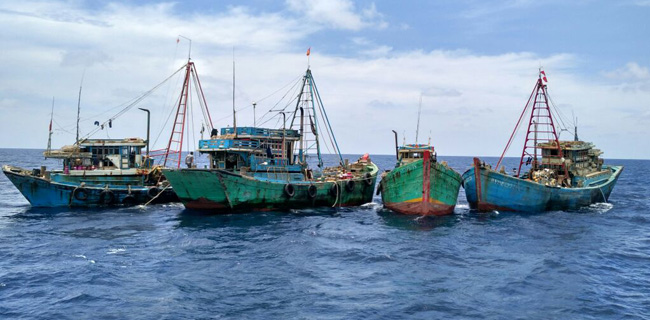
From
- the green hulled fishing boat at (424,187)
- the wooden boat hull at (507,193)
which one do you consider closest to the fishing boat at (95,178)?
the green hulled fishing boat at (424,187)

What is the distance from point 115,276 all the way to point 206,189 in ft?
44.4

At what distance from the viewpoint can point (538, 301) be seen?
55.7ft

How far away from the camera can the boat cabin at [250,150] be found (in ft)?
115

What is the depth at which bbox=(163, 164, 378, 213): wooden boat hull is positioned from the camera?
104 feet

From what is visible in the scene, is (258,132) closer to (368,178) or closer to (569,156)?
(368,178)

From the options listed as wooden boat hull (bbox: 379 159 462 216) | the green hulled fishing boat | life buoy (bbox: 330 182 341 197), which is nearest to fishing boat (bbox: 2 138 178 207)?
life buoy (bbox: 330 182 341 197)

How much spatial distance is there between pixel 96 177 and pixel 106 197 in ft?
6.92

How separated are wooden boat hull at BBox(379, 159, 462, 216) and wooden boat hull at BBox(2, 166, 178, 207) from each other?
2041cm

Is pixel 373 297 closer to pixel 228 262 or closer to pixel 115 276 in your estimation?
pixel 228 262

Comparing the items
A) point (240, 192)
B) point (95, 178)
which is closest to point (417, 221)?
point (240, 192)

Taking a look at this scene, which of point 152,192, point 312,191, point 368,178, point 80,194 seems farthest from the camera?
point 368,178

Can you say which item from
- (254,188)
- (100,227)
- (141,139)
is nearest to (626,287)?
(254,188)

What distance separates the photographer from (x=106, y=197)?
3662 centimetres

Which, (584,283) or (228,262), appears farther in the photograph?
(228,262)
